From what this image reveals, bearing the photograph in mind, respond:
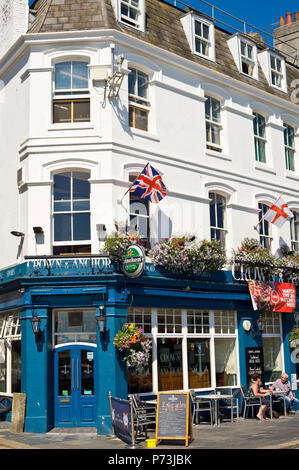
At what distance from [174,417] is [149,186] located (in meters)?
5.99

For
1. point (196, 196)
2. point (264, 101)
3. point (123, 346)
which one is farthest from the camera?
point (264, 101)

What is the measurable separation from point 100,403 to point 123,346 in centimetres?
150

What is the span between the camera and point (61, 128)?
16234 millimetres

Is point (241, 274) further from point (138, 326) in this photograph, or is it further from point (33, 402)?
point (33, 402)

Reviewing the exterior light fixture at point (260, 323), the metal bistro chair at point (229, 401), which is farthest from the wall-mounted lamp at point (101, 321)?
the exterior light fixture at point (260, 323)

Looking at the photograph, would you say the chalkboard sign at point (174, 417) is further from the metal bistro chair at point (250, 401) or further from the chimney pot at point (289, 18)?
the chimney pot at point (289, 18)

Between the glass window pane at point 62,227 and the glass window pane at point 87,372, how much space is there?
296 cm

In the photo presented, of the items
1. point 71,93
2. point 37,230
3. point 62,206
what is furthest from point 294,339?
point 71,93

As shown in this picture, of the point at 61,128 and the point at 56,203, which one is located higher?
the point at 61,128

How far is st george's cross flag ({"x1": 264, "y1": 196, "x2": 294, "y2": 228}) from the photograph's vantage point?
61.0ft

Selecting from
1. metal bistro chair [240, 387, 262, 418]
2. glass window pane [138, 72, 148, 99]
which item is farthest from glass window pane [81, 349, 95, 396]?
glass window pane [138, 72, 148, 99]

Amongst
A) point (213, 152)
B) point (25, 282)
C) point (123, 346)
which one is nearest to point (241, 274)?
point (213, 152)

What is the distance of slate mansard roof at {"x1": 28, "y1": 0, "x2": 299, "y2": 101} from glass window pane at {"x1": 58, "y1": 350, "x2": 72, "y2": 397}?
878cm

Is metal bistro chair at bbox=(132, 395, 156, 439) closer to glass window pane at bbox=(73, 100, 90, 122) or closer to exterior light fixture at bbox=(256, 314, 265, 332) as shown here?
exterior light fixture at bbox=(256, 314, 265, 332)
